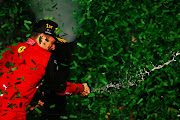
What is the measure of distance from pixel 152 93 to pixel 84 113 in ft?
4.83

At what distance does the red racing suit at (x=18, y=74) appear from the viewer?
2.21m

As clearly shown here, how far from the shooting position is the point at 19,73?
2.21 m

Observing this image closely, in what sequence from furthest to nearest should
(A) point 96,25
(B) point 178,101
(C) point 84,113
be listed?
(A) point 96,25
(C) point 84,113
(B) point 178,101

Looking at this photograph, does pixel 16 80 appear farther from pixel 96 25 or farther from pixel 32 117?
pixel 96 25

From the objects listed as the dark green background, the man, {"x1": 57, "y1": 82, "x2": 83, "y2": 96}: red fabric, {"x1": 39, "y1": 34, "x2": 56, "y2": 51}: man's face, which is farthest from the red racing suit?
the dark green background

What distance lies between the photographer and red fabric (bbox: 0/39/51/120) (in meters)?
2.21

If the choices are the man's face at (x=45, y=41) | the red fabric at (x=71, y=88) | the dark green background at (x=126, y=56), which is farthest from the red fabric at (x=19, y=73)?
the dark green background at (x=126, y=56)

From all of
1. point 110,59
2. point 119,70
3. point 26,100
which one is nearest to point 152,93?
point 119,70

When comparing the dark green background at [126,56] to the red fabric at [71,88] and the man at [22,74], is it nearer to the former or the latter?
the red fabric at [71,88]

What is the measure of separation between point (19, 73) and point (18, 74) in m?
0.02

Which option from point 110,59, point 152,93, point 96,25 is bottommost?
point 152,93

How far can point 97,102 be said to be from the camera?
3084 millimetres

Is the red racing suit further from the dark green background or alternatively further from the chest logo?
the dark green background

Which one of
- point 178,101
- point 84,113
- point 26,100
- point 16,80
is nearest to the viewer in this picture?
point 16,80
